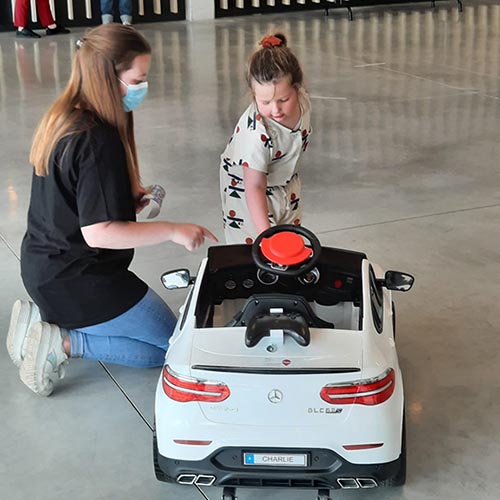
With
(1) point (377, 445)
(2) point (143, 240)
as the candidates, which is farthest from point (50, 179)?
(1) point (377, 445)

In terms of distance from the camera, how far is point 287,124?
331 cm

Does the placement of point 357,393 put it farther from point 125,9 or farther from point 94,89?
point 125,9

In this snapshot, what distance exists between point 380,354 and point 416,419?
667 mm

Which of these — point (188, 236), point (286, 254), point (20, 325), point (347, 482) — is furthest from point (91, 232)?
point (347, 482)

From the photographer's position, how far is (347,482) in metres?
2.35

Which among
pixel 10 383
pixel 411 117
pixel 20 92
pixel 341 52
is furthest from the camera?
pixel 341 52

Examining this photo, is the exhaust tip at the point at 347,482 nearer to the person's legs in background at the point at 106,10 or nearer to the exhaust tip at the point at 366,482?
the exhaust tip at the point at 366,482

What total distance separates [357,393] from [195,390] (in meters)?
0.40

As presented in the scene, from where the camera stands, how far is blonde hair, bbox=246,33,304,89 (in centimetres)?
306

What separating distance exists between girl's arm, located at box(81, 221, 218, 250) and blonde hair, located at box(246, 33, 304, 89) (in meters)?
0.62

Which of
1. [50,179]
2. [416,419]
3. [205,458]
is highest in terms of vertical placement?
[50,179]

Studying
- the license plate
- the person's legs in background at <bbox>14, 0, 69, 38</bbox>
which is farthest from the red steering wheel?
the person's legs in background at <bbox>14, 0, 69, 38</bbox>

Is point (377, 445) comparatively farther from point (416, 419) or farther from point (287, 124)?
point (287, 124)

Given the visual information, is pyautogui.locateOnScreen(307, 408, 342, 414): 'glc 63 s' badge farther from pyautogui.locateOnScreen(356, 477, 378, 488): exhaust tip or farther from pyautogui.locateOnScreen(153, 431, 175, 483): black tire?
pyautogui.locateOnScreen(153, 431, 175, 483): black tire
